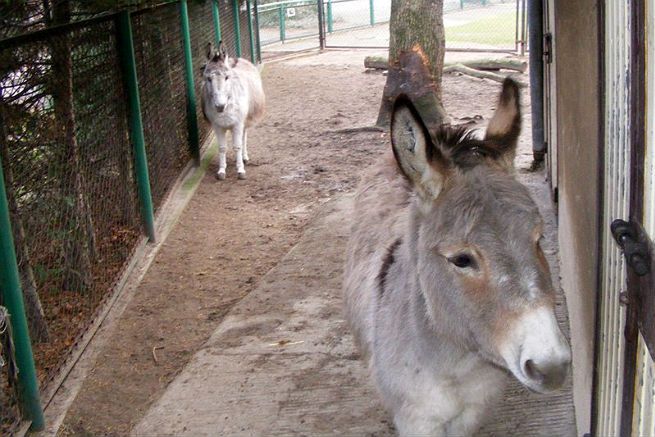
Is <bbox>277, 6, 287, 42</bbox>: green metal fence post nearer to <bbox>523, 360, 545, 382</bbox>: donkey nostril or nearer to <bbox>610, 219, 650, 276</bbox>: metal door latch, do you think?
<bbox>523, 360, 545, 382</bbox>: donkey nostril

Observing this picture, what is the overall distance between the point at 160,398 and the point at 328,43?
67.7 feet

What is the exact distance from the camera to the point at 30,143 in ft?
15.8

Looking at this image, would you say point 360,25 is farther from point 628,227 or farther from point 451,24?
point 628,227

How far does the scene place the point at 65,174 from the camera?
522cm

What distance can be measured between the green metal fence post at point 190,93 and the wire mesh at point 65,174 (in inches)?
122

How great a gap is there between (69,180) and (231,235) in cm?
233

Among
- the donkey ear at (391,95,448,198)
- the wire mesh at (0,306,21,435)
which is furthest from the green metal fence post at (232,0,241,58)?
the donkey ear at (391,95,448,198)

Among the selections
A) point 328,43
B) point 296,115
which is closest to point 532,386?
point 296,115

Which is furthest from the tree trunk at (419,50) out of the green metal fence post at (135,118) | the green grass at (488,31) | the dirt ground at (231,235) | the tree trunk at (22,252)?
the green grass at (488,31)

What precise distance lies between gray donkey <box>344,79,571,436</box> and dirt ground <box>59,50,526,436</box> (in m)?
1.88

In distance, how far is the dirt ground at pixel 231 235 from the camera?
15.2 feet

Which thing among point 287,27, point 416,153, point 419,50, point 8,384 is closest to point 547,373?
point 416,153

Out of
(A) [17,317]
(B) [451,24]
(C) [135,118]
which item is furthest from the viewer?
(B) [451,24]

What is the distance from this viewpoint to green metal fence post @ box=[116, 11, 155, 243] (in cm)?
628
